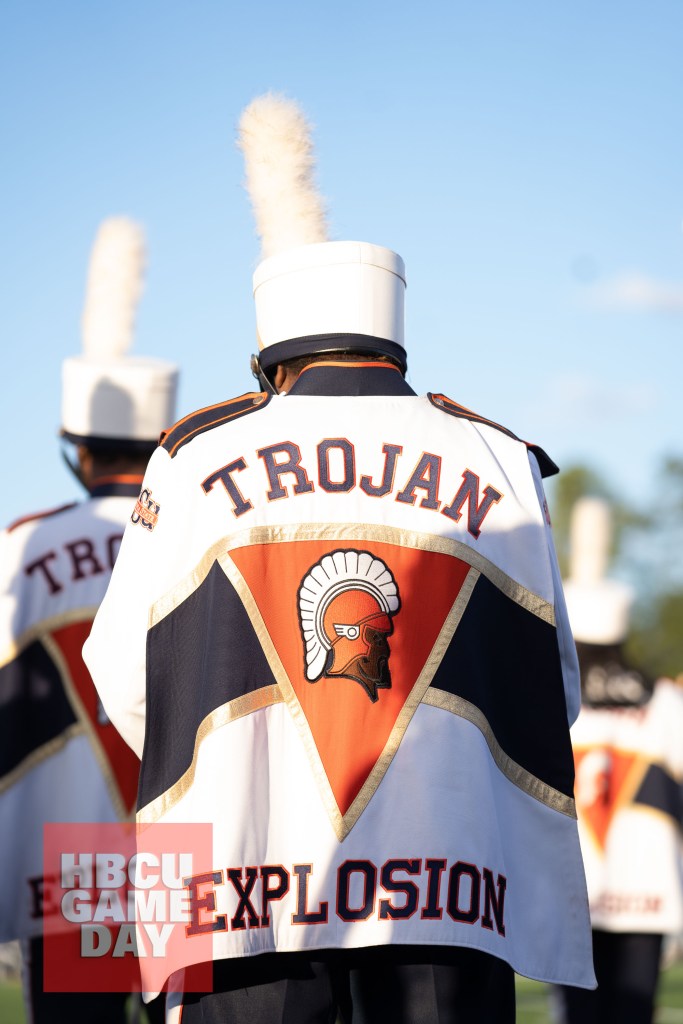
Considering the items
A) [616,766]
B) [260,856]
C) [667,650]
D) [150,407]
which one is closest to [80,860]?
[150,407]

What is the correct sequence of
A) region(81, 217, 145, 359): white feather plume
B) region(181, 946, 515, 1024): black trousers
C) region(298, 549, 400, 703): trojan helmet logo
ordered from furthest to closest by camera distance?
region(81, 217, 145, 359): white feather plume, region(298, 549, 400, 703): trojan helmet logo, region(181, 946, 515, 1024): black trousers

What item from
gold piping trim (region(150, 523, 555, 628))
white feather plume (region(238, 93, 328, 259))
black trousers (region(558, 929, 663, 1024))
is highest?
white feather plume (region(238, 93, 328, 259))

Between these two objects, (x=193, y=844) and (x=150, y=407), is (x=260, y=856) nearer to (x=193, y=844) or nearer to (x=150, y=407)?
(x=193, y=844)

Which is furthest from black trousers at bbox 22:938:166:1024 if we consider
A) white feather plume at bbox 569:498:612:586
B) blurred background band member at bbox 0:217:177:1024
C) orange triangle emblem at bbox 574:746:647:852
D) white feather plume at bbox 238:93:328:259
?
white feather plume at bbox 569:498:612:586

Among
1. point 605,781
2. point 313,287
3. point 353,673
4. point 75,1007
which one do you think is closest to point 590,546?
point 605,781

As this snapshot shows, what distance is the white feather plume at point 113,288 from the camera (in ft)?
17.0

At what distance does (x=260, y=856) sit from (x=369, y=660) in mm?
406

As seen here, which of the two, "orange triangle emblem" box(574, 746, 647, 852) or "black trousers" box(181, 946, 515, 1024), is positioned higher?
"orange triangle emblem" box(574, 746, 647, 852)

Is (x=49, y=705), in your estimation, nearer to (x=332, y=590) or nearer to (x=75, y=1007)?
(x=75, y=1007)

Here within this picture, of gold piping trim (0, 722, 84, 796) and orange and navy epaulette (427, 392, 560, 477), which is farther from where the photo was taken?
gold piping trim (0, 722, 84, 796)

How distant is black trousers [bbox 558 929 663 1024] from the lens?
5.94m

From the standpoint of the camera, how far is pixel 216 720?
2.78 m

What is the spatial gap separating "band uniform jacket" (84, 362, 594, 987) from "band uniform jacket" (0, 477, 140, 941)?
1438 mm

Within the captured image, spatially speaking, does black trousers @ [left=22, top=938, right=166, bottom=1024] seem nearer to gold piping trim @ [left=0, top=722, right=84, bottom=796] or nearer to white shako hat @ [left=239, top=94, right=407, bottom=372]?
gold piping trim @ [left=0, top=722, right=84, bottom=796]
